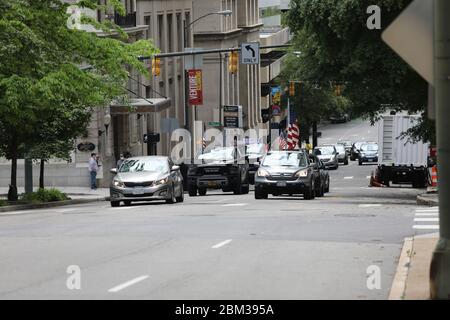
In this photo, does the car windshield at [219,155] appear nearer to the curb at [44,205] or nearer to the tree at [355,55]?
the tree at [355,55]

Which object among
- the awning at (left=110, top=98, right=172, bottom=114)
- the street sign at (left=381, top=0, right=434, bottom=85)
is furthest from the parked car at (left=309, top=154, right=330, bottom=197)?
the street sign at (left=381, top=0, right=434, bottom=85)

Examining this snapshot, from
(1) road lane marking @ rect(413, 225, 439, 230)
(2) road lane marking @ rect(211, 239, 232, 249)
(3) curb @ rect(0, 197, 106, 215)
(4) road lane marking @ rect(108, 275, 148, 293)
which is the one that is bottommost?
(3) curb @ rect(0, 197, 106, 215)

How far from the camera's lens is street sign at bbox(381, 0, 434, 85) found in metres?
11.5

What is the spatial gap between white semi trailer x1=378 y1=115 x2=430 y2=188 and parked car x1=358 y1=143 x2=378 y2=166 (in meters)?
34.1

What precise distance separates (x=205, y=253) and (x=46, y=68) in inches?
814

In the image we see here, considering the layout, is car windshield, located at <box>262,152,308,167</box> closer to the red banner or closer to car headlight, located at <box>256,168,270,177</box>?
car headlight, located at <box>256,168,270,177</box>

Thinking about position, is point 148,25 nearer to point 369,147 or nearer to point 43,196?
point 369,147

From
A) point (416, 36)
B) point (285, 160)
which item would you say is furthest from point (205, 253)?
point (285, 160)

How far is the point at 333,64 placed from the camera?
37.8 metres

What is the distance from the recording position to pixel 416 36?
1162 centimetres

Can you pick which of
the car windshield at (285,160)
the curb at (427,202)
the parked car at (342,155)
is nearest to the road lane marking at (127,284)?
the curb at (427,202)

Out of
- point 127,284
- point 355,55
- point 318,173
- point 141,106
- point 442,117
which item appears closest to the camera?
point 442,117

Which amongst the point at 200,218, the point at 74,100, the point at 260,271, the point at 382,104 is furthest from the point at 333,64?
the point at 260,271
